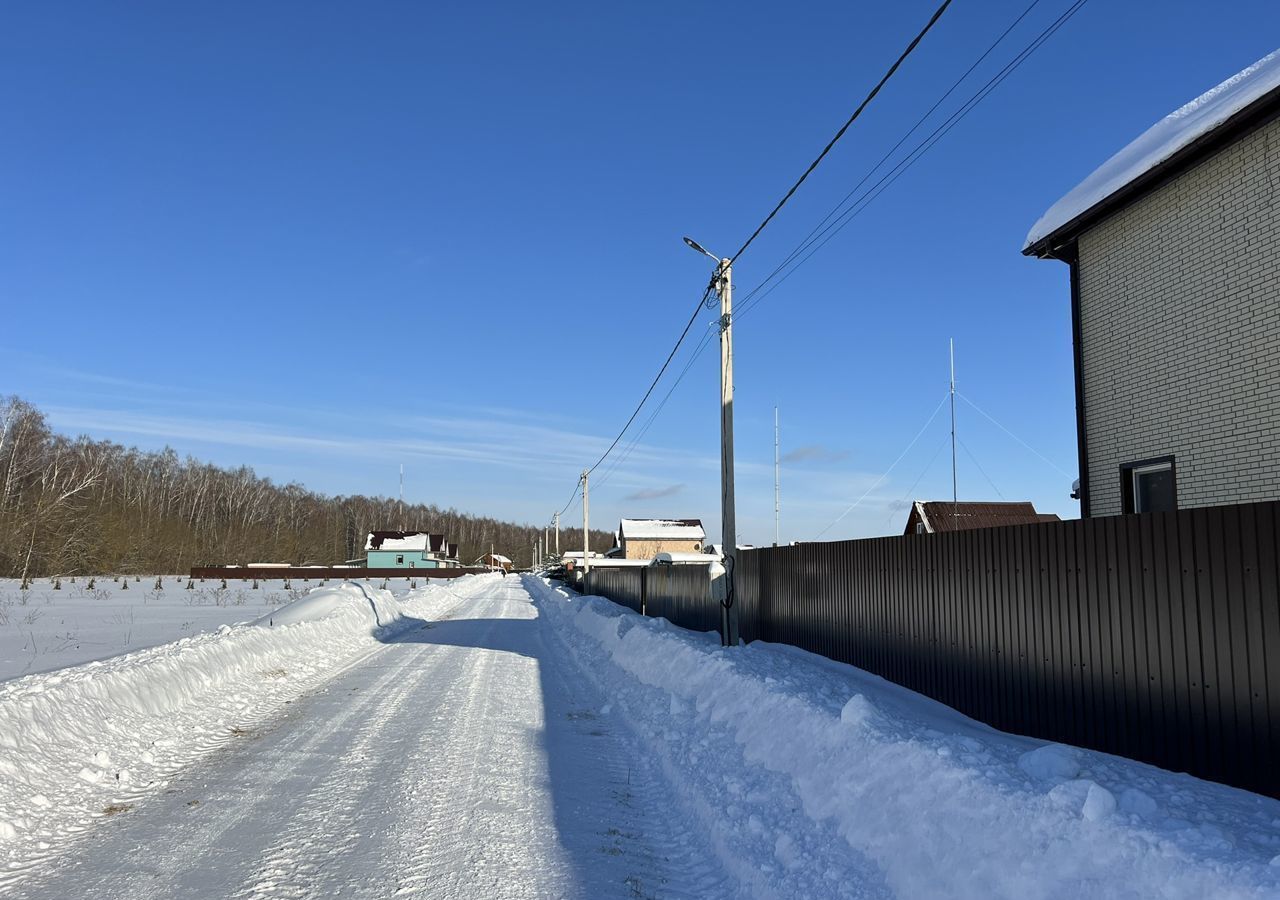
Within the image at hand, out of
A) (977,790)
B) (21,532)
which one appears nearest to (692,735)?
(977,790)

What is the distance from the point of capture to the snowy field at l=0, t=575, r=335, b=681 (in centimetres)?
1387

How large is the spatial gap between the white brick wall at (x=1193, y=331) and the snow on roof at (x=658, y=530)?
2595 inches

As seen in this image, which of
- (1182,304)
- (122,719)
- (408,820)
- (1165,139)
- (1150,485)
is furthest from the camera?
(1150,485)

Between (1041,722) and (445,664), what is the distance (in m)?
10.3

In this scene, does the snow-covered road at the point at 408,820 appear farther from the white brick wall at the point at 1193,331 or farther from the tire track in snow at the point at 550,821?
the white brick wall at the point at 1193,331

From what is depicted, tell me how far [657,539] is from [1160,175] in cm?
6814

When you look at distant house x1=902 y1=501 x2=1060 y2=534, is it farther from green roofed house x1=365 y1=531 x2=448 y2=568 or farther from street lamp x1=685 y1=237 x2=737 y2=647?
green roofed house x1=365 y1=531 x2=448 y2=568

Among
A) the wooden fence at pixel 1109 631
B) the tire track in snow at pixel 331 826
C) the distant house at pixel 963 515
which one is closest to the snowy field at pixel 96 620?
the tire track in snow at pixel 331 826

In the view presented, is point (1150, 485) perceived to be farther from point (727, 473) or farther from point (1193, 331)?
point (727, 473)

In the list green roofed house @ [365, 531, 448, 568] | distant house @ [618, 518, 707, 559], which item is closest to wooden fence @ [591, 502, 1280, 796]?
distant house @ [618, 518, 707, 559]

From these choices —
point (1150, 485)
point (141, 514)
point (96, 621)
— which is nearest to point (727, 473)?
point (1150, 485)

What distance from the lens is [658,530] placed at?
254 feet

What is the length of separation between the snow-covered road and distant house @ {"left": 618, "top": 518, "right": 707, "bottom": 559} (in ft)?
219

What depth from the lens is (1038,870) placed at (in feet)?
11.9
